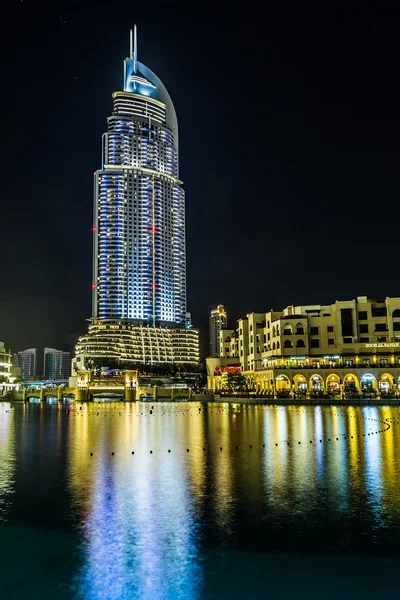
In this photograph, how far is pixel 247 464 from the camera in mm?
32125

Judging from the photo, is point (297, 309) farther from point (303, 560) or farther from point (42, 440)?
point (303, 560)

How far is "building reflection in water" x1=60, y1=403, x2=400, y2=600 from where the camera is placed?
1570 centimetres

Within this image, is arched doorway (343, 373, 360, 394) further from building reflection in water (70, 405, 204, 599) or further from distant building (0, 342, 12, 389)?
distant building (0, 342, 12, 389)

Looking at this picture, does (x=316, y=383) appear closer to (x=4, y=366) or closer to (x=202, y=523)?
(x=202, y=523)

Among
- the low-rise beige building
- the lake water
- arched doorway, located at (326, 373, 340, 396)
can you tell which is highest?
the low-rise beige building

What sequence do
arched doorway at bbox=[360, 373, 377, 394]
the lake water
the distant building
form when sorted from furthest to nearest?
the distant building < arched doorway at bbox=[360, 373, 377, 394] < the lake water

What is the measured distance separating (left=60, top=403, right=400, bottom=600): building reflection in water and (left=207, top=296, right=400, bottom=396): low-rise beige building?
Answer: 235 feet

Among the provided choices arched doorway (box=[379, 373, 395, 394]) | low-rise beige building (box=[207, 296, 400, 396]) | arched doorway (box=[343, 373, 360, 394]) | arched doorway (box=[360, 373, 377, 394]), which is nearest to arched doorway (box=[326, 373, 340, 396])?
low-rise beige building (box=[207, 296, 400, 396])

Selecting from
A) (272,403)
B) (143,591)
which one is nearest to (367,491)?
(143,591)

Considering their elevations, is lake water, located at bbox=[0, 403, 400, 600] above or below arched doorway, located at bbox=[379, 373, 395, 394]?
below

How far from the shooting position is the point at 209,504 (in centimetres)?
2241

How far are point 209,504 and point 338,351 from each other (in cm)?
9805

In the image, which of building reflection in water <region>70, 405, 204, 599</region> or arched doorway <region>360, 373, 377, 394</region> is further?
arched doorway <region>360, 373, 377, 394</region>

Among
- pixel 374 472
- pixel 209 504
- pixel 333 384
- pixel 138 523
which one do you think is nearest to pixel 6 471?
pixel 209 504
